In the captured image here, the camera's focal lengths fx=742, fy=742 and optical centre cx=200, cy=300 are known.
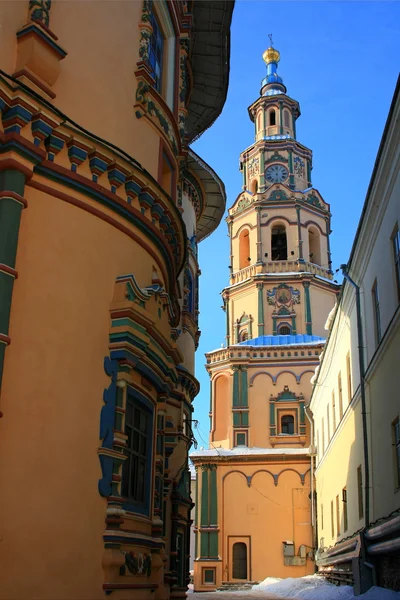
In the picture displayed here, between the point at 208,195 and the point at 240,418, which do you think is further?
the point at 240,418

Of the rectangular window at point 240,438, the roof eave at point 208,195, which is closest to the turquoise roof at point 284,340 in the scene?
the rectangular window at point 240,438

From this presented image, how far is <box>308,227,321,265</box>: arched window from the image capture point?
153 ft

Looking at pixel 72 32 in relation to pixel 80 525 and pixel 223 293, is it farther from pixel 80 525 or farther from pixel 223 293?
pixel 223 293

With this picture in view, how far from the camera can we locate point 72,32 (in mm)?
11812

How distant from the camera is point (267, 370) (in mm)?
42594

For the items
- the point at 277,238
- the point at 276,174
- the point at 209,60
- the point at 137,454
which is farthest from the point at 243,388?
the point at 137,454

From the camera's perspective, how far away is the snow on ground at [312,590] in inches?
571

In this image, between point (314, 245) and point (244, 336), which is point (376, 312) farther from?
point (314, 245)

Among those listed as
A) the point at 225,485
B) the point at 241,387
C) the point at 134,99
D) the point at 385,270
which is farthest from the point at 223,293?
the point at 134,99

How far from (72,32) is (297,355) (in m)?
32.1

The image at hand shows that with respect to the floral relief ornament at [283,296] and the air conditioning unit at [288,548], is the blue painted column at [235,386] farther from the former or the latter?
the air conditioning unit at [288,548]

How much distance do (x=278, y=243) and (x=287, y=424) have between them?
11723 millimetres

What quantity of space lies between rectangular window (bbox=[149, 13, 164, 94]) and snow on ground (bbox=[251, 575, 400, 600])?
10.6m

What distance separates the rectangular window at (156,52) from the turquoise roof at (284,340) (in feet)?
94.8
